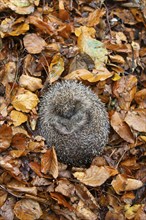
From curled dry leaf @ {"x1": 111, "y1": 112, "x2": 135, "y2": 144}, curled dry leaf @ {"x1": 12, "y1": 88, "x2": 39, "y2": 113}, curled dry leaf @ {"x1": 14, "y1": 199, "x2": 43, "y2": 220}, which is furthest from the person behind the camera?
curled dry leaf @ {"x1": 111, "y1": 112, "x2": 135, "y2": 144}

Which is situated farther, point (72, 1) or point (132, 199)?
point (72, 1)

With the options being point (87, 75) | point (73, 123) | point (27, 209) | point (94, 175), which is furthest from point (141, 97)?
point (27, 209)

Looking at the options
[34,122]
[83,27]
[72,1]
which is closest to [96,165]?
[34,122]

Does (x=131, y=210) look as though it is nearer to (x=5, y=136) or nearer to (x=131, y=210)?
(x=131, y=210)

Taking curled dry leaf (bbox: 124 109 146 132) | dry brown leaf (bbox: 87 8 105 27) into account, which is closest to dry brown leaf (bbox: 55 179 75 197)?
curled dry leaf (bbox: 124 109 146 132)

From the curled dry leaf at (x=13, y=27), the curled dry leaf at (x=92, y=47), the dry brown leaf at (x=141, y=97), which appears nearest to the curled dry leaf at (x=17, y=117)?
the curled dry leaf at (x=13, y=27)

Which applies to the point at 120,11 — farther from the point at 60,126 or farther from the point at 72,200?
the point at 72,200

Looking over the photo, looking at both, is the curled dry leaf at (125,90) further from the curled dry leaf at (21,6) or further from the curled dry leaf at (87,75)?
the curled dry leaf at (21,6)

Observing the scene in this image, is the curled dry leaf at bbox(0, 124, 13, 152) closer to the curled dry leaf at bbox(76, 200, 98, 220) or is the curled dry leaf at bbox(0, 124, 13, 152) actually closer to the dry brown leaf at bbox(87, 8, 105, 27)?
the curled dry leaf at bbox(76, 200, 98, 220)
